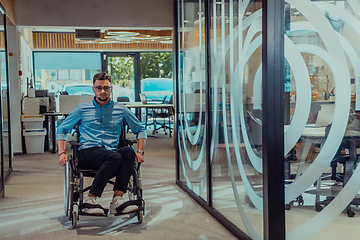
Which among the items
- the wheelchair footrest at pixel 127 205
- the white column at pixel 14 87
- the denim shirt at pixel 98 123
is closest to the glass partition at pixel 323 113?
the wheelchair footrest at pixel 127 205

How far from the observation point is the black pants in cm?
315

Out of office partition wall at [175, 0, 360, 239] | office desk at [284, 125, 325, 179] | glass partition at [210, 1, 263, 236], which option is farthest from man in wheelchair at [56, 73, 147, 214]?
office desk at [284, 125, 325, 179]

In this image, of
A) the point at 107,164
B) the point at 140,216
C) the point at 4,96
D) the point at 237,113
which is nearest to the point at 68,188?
the point at 107,164

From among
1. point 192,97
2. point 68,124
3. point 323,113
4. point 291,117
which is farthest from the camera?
point 192,97

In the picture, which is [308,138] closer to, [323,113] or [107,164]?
[323,113]

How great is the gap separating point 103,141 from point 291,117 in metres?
1.81

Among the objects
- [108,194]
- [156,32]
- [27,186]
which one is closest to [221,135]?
[108,194]

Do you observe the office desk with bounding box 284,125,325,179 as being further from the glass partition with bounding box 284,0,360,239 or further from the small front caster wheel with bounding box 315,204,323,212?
the small front caster wheel with bounding box 315,204,323,212

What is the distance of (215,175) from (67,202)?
1.25 metres

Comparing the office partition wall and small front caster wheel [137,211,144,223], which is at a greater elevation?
the office partition wall

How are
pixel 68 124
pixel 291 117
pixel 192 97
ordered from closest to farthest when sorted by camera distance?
pixel 291 117 < pixel 68 124 < pixel 192 97

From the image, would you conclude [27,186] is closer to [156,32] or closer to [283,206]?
[283,206]

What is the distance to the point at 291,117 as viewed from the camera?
86.2 inches

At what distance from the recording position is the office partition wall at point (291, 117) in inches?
77.6
